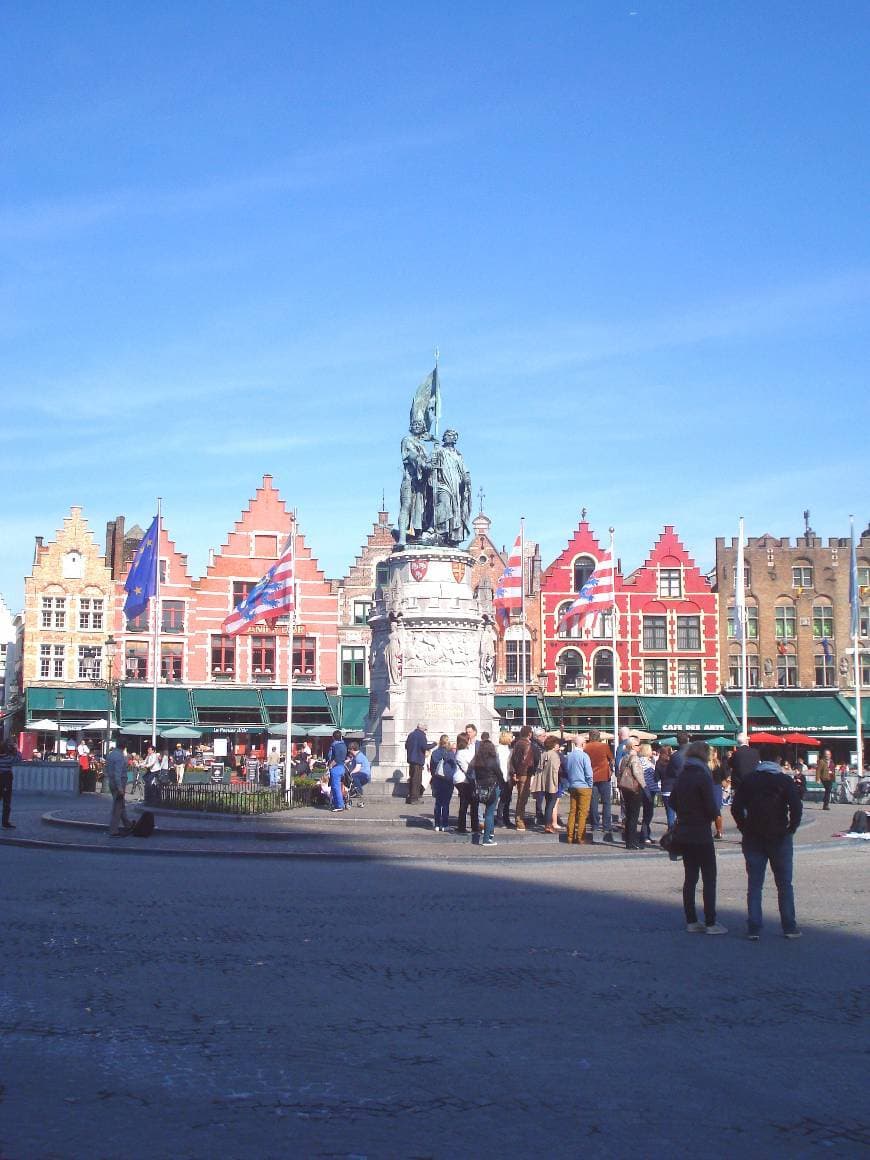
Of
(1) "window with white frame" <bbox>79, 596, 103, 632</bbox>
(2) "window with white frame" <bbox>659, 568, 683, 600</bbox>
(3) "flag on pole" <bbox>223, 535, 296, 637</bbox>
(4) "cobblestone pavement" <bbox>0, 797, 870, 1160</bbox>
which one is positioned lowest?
(4) "cobblestone pavement" <bbox>0, 797, 870, 1160</bbox>

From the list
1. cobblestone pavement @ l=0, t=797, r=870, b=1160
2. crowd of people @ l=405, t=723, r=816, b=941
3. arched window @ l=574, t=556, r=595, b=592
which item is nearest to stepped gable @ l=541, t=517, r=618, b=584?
arched window @ l=574, t=556, r=595, b=592

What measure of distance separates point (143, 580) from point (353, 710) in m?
22.0

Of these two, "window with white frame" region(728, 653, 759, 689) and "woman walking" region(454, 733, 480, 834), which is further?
"window with white frame" region(728, 653, 759, 689)

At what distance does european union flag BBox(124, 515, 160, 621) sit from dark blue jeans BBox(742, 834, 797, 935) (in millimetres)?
29598

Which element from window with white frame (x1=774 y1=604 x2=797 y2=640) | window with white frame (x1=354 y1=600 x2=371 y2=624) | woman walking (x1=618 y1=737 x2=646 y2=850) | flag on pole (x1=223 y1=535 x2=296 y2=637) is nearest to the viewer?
woman walking (x1=618 y1=737 x2=646 y2=850)

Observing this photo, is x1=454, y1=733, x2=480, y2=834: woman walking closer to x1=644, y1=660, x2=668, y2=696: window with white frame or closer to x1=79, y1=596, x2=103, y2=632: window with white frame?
x1=79, y1=596, x2=103, y2=632: window with white frame

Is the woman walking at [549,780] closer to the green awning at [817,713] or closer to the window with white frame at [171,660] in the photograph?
the window with white frame at [171,660]

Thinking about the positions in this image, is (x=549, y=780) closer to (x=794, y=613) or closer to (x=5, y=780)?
(x=5, y=780)

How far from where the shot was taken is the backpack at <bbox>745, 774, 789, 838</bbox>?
10.8 metres

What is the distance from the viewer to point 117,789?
2009 centimetres

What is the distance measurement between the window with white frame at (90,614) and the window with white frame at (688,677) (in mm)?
28686

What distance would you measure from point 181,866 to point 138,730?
38654mm

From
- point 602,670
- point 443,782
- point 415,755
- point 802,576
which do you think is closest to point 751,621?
point 802,576

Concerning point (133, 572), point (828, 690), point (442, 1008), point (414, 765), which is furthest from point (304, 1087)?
→ point (828, 690)
